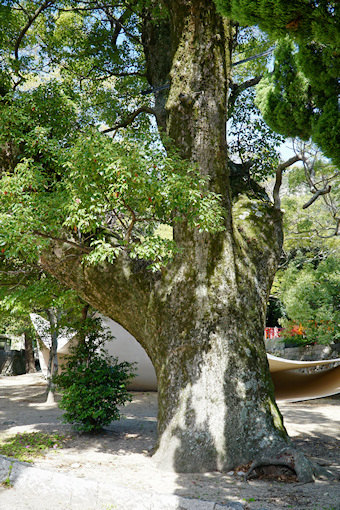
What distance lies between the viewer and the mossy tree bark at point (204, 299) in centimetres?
439

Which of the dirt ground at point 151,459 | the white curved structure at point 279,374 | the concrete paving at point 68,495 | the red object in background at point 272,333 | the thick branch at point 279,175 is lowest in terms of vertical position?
the dirt ground at point 151,459

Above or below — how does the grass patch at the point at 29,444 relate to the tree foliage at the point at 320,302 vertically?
below

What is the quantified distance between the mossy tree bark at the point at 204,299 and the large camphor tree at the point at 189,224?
1 centimetres

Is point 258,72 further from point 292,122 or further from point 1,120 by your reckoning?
point 1,120

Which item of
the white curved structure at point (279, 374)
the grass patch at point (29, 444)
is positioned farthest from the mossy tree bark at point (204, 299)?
the white curved structure at point (279, 374)

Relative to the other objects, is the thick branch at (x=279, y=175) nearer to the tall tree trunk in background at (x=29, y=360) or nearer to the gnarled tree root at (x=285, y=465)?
the gnarled tree root at (x=285, y=465)

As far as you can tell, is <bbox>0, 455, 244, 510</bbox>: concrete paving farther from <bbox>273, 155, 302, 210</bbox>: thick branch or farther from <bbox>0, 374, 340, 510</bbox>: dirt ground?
<bbox>273, 155, 302, 210</bbox>: thick branch

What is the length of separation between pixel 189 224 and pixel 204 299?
897 millimetres

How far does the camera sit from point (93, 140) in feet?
14.0

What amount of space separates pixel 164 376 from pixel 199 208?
191cm

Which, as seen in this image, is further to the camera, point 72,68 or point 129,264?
point 72,68

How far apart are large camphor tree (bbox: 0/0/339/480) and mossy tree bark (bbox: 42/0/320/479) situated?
0.04ft

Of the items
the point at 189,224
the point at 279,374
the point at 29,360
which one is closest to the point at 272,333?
the point at 279,374

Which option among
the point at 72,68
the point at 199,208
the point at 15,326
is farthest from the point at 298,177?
the point at 15,326
